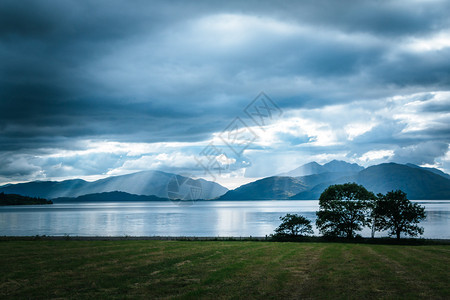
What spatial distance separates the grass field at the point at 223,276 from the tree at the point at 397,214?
2629 cm

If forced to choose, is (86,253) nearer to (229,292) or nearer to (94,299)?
(94,299)

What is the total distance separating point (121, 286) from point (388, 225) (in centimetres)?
4310

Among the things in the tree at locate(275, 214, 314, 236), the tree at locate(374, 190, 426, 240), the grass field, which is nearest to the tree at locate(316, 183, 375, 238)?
the tree at locate(374, 190, 426, 240)

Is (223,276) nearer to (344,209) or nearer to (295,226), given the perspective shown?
(295,226)

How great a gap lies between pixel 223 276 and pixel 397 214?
39.1 metres

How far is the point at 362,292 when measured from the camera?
14.0 m


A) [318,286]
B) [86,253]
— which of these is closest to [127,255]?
[86,253]

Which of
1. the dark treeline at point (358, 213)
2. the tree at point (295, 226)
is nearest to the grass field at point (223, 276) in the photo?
the tree at point (295, 226)

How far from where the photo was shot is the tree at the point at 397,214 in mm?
48125

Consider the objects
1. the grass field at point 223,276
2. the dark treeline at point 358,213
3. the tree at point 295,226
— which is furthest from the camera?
the dark treeline at point 358,213

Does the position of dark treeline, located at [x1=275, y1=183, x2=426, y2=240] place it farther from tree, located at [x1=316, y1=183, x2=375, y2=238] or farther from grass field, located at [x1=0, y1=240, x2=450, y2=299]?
grass field, located at [x1=0, y1=240, x2=450, y2=299]

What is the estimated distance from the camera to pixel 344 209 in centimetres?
4947

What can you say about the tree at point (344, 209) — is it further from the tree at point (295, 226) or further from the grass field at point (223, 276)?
the grass field at point (223, 276)

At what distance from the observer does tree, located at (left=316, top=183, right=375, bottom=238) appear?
4816 cm
